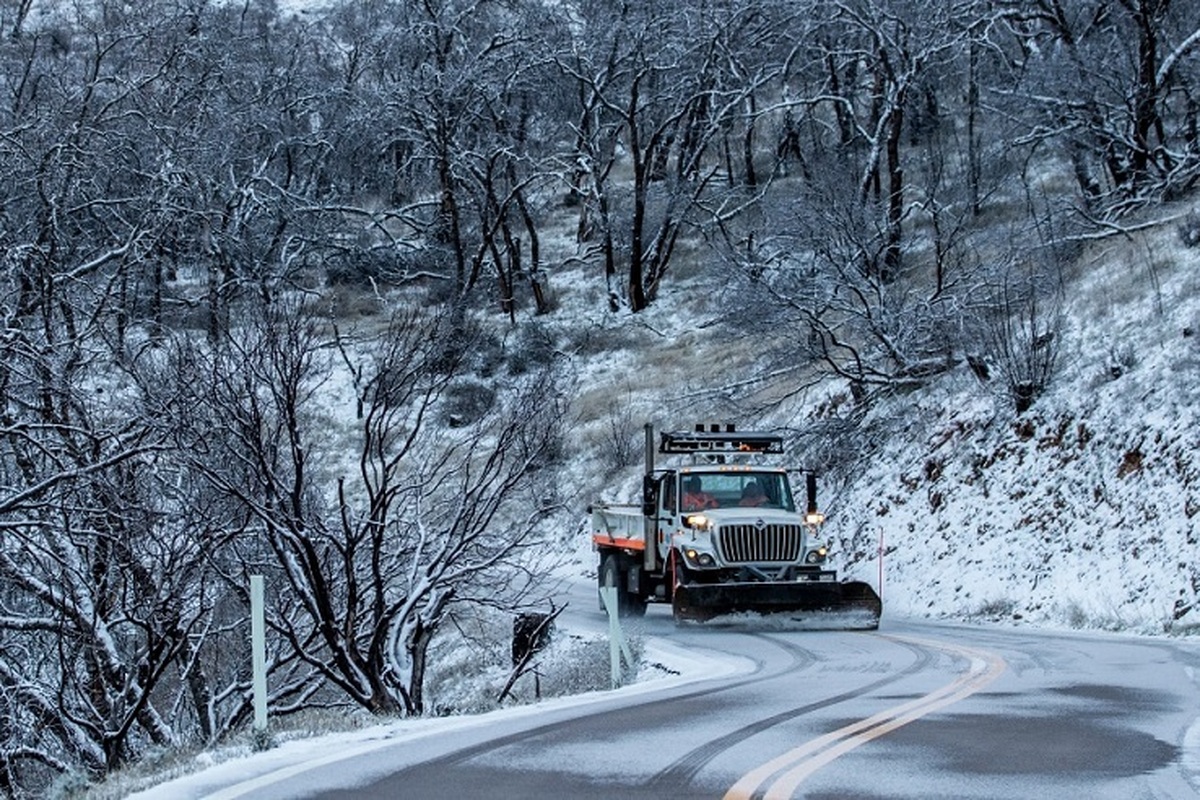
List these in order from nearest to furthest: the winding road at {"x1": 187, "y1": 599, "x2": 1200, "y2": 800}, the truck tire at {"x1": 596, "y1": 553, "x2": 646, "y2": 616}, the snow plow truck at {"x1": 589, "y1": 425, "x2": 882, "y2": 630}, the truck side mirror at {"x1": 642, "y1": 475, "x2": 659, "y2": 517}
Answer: the winding road at {"x1": 187, "y1": 599, "x2": 1200, "y2": 800}
the snow plow truck at {"x1": 589, "y1": 425, "x2": 882, "y2": 630}
the truck side mirror at {"x1": 642, "y1": 475, "x2": 659, "y2": 517}
the truck tire at {"x1": 596, "y1": 553, "x2": 646, "y2": 616}

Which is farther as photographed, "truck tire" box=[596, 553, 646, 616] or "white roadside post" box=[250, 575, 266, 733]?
"truck tire" box=[596, 553, 646, 616]

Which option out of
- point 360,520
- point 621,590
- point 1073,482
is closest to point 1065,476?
point 1073,482

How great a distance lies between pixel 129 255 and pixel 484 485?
16.4 feet

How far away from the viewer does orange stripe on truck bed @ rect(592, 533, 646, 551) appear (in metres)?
22.4

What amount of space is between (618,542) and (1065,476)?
7.31 meters

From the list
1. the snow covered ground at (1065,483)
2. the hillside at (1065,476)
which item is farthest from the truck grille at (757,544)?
the hillside at (1065,476)

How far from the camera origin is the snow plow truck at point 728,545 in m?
19.7

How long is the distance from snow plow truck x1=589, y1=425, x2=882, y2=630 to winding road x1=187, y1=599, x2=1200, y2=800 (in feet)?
16.8

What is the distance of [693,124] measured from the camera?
4969cm

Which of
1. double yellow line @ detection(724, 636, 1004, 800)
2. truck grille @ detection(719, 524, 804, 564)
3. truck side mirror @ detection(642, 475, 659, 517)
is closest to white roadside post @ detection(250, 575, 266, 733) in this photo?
double yellow line @ detection(724, 636, 1004, 800)

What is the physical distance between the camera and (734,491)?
2177 cm

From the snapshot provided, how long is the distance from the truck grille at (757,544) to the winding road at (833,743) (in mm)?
6043

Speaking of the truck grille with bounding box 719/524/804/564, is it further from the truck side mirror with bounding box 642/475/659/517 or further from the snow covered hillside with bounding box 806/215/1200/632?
the snow covered hillside with bounding box 806/215/1200/632

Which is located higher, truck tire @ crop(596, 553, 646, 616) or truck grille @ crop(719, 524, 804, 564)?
truck grille @ crop(719, 524, 804, 564)
